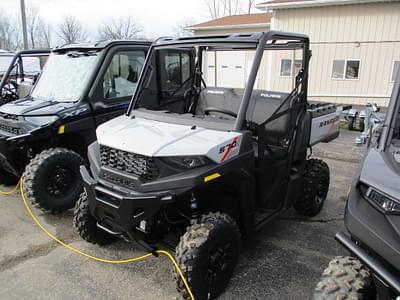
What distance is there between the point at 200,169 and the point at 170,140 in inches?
13.9

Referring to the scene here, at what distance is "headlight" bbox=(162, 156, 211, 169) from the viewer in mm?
2650

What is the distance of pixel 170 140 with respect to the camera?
2781mm

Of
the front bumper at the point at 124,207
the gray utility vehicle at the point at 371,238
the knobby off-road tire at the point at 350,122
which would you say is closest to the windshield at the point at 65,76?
the front bumper at the point at 124,207

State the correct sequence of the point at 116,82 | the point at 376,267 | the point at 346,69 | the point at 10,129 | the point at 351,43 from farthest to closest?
the point at 346,69, the point at 351,43, the point at 116,82, the point at 10,129, the point at 376,267

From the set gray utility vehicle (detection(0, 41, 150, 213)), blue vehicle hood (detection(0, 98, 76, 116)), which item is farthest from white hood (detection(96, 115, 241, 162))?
blue vehicle hood (detection(0, 98, 76, 116))

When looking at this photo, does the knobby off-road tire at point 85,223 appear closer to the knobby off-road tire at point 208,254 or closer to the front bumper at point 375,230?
the knobby off-road tire at point 208,254

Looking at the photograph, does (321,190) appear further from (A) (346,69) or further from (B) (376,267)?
(A) (346,69)

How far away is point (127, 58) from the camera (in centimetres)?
522

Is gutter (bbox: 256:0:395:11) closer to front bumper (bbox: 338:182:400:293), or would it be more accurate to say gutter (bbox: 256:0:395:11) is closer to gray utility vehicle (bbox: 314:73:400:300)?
gray utility vehicle (bbox: 314:73:400:300)

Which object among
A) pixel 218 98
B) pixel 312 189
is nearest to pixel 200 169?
pixel 218 98

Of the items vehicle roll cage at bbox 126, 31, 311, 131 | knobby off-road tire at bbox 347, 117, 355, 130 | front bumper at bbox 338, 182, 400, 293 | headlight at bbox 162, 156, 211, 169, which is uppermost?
vehicle roll cage at bbox 126, 31, 311, 131

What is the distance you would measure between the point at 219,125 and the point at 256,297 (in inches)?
58.5

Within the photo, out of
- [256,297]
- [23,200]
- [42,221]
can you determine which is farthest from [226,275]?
[23,200]

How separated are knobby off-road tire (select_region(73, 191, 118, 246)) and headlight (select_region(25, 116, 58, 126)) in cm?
150
